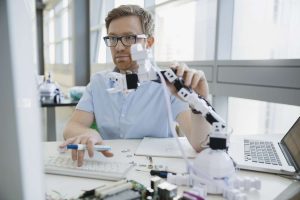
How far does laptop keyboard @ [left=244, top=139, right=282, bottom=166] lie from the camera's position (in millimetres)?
829

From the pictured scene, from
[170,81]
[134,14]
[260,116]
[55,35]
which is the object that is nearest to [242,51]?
[260,116]

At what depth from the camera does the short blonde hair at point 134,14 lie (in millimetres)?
1215

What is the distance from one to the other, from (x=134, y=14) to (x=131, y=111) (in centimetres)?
43

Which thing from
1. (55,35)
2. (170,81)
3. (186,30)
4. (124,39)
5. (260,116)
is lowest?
(260,116)

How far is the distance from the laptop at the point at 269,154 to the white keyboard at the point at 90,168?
0.33 meters

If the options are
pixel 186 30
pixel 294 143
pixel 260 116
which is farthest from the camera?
pixel 186 30

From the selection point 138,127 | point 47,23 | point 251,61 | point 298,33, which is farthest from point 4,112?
point 47,23

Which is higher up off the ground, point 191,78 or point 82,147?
point 191,78

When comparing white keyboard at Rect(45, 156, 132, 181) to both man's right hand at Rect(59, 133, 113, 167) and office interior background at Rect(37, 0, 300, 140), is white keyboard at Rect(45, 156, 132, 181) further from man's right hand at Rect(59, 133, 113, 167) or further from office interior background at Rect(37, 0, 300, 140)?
office interior background at Rect(37, 0, 300, 140)

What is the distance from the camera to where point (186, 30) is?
251 cm

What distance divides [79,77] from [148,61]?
433 cm

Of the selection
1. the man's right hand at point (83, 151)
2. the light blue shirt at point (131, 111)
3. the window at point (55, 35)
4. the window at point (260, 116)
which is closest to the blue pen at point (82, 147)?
the man's right hand at point (83, 151)

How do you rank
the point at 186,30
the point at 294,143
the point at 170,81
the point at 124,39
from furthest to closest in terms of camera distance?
the point at 186,30, the point at 124,39, the point at 294,143, the point at 170,81

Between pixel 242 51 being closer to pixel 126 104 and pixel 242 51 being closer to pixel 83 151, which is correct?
pixel 126 104
